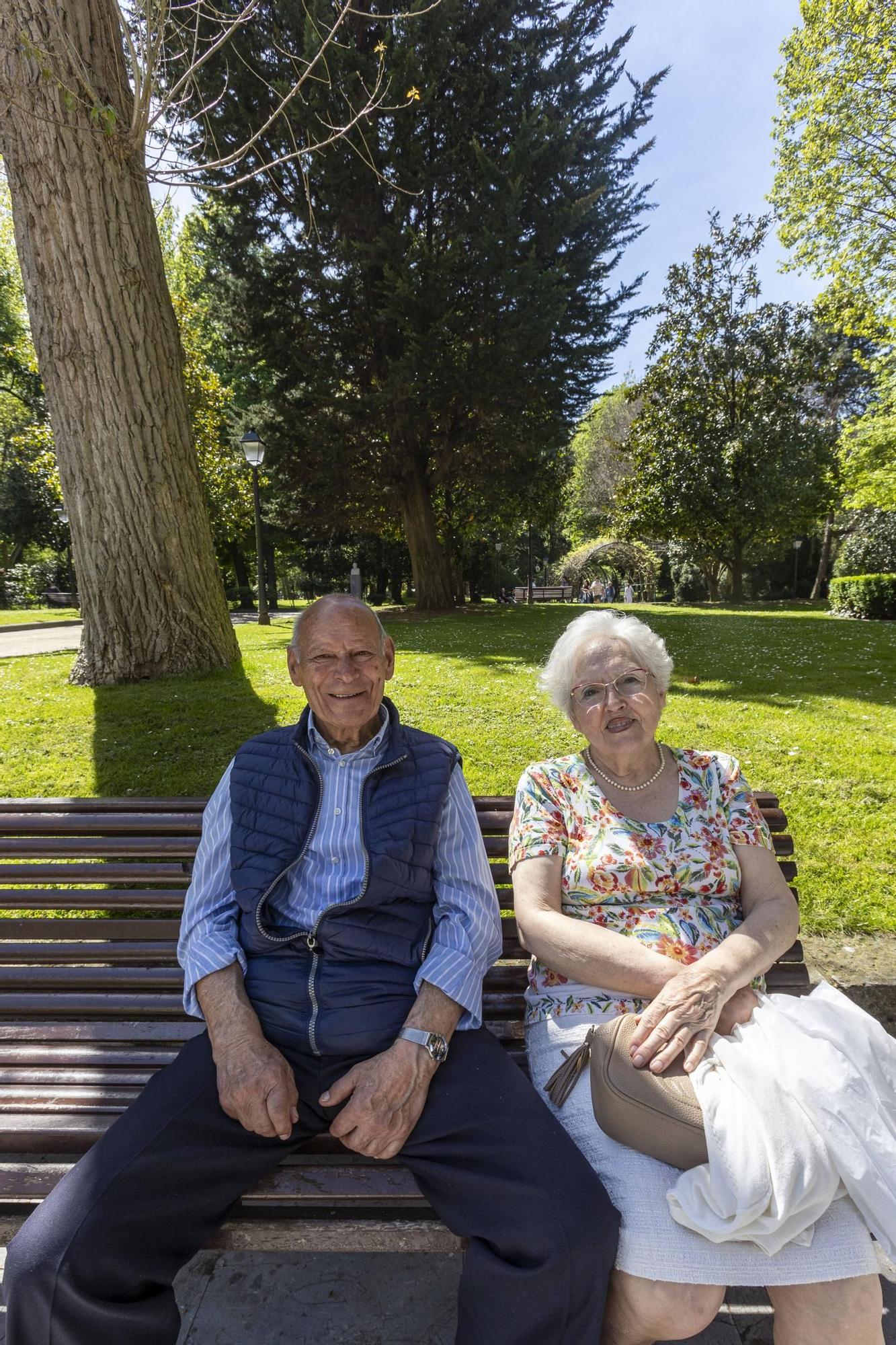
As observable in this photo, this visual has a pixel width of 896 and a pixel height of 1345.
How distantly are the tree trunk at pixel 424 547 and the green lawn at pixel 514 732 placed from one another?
10.2 m

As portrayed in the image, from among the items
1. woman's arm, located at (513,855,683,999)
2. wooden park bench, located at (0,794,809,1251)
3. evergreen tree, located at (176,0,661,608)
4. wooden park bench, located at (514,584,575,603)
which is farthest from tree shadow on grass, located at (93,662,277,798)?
wooden park bench, located at (514,584,575,603)

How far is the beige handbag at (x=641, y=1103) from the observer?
1.52 metres

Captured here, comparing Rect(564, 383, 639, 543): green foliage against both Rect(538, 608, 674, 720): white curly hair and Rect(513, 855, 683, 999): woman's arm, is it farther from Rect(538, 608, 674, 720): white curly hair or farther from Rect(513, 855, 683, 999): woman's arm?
Rect(513, 855, 683, 999): woman's arm

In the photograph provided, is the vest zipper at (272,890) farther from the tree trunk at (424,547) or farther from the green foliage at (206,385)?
the green foliage at (206,385)

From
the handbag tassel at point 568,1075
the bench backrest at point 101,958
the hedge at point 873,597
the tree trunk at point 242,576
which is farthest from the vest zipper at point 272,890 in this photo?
the tree trunk at point 242,576

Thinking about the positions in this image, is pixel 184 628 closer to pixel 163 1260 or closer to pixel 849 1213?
pixel 163 1260

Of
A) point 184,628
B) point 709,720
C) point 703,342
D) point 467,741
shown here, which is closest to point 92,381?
point 184,628

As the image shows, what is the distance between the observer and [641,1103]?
156 cm

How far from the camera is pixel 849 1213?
1.41m

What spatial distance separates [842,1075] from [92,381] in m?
5.21

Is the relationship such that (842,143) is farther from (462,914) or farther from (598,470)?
(598,470)

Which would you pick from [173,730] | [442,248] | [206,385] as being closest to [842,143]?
[442,248]

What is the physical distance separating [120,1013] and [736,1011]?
1.79 meters

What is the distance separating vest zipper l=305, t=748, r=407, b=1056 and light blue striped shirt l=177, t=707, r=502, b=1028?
22 mm
